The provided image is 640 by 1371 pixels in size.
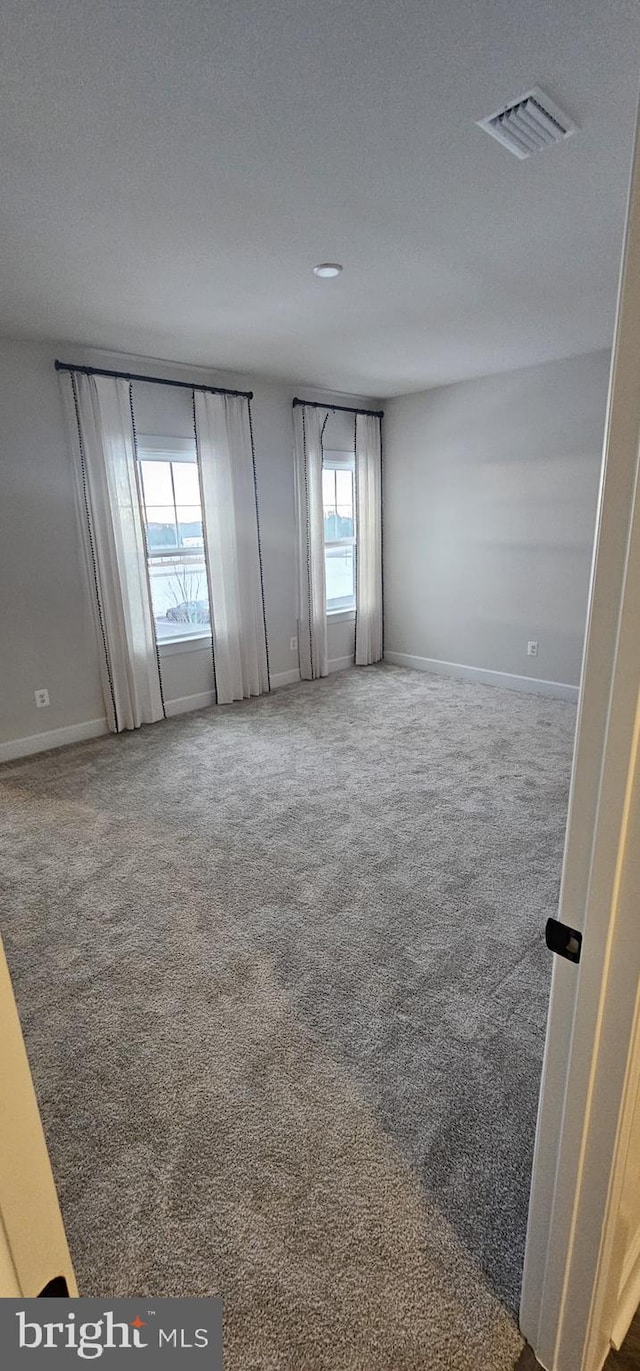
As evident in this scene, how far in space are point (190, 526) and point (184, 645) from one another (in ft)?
2.97

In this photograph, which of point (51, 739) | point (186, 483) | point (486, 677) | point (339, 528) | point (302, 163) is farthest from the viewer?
point (339, 528)

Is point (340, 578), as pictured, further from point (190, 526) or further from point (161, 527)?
point (161, 527)

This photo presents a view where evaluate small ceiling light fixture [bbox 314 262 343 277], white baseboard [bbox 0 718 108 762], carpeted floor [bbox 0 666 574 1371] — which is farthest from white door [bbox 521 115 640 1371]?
white baseboard [bbox 0 718 108 762]

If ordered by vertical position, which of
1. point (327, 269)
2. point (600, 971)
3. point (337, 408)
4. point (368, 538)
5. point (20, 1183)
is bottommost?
point (600, 971)

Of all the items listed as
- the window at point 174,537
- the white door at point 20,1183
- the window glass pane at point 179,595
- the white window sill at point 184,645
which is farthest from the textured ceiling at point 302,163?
the white window sill at point 184,645

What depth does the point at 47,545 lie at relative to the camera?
377 cm

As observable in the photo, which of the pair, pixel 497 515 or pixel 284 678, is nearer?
pixel 497 515

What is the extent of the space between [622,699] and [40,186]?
233 cm

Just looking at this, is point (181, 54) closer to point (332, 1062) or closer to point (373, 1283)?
point (332, 1062)

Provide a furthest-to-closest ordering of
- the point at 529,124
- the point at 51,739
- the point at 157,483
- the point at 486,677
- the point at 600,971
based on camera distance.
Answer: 1. the point at 486,677
2. the point at 157,483
3. the point at 51,739
4. the point at 529,124
5. the point at 600,971

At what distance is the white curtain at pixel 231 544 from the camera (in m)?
4.35

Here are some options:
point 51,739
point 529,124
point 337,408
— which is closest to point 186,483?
point 337,408

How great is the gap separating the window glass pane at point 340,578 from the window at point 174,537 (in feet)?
4.69

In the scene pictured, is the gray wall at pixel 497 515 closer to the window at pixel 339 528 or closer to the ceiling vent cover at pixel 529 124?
the window at pixel 339 528
